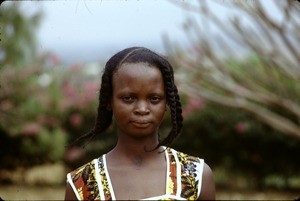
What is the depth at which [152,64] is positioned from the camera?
241 centimetres

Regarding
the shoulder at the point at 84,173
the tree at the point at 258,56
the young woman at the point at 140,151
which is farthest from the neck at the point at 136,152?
the tree at the point at 258,56

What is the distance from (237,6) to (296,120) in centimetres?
246

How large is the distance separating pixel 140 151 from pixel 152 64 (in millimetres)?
341

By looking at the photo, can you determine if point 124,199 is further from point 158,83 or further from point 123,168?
point 158,83

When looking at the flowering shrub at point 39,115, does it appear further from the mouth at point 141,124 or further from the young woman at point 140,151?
the mouth at point 141,124

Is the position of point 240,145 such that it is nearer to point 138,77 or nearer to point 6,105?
point 6,105

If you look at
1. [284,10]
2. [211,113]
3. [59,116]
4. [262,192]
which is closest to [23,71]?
[59,116]

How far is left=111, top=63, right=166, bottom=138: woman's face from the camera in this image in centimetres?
232

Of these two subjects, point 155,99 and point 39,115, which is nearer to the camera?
point 155,99

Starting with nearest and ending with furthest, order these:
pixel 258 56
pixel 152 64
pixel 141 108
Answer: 1. pixel 141 108
2. pixel 152 64
3. pixel 258 56

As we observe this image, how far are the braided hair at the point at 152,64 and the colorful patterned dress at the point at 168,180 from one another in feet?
0.35

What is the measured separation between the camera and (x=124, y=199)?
2281 millimetres

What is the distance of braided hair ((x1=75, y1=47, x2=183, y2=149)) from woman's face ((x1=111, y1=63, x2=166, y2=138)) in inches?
1.4

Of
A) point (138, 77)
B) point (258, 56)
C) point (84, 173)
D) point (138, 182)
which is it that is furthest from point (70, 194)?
point (258, 56)
